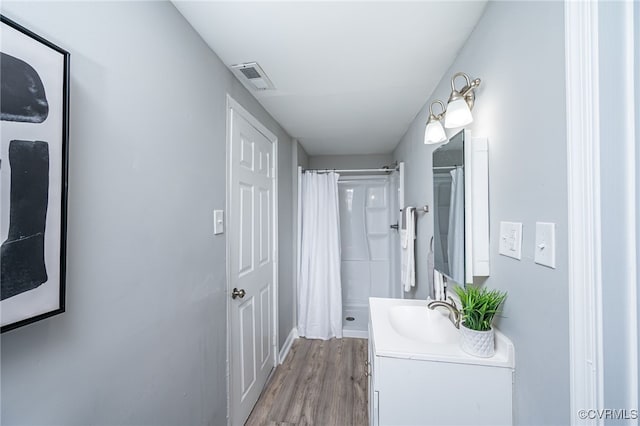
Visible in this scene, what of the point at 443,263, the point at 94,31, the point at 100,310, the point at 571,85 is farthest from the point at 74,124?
the point at 443,263

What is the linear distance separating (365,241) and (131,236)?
113 inches

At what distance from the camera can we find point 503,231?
37.2 inches

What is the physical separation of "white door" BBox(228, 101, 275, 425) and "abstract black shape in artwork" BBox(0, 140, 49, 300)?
0.99 metres

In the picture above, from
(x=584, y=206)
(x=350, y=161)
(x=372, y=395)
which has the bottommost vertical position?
(x=372, y=395)

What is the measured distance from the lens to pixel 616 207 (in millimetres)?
586

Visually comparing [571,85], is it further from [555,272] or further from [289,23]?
[289,23]

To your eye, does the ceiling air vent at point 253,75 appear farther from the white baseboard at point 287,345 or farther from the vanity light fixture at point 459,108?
the white baseboard at point 287,345

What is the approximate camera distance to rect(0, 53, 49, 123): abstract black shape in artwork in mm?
512

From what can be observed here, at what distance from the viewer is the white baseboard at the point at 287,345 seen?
253cm

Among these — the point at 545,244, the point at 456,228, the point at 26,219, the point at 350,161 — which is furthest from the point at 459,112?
the point at 350,161

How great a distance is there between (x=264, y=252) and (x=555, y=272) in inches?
71.4

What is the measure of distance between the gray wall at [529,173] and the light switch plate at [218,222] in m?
1.25
